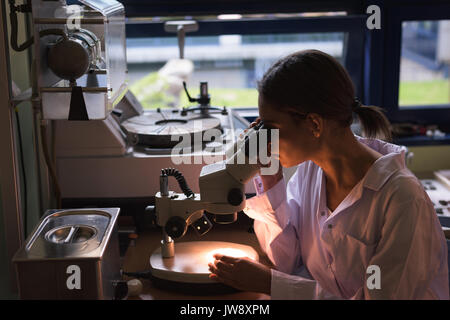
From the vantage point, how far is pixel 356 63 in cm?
280

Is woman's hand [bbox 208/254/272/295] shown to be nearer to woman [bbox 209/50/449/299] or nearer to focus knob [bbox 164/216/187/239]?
woman [bbox 209/50/449/299]

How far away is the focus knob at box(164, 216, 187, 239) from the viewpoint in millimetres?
1424

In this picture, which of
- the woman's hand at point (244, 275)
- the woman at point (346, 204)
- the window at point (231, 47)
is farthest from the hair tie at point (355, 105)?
the window at point (231, 47)

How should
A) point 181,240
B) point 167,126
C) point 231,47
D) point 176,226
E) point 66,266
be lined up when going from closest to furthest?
point 66,266, point 176,226, point 181,240, point 167,126, point 231,47

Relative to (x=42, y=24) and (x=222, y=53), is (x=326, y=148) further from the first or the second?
(x=222, y=53)

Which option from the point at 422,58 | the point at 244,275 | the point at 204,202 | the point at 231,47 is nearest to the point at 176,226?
the point at 204,202

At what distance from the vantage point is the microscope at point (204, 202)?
4.47 ft

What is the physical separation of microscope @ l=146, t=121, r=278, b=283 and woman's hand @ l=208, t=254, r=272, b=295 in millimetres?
39

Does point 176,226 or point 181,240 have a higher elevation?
point 176,226

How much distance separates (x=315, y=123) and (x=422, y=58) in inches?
74.7

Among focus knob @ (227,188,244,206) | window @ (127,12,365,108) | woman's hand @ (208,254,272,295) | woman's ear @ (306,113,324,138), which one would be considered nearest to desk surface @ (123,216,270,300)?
woman's hand @ (208,254,272,295)

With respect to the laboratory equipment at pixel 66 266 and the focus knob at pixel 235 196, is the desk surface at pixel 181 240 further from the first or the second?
the focus knob at pixel 235 196

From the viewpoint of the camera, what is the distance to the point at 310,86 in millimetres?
1317

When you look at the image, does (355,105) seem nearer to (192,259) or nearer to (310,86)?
(310,86)
